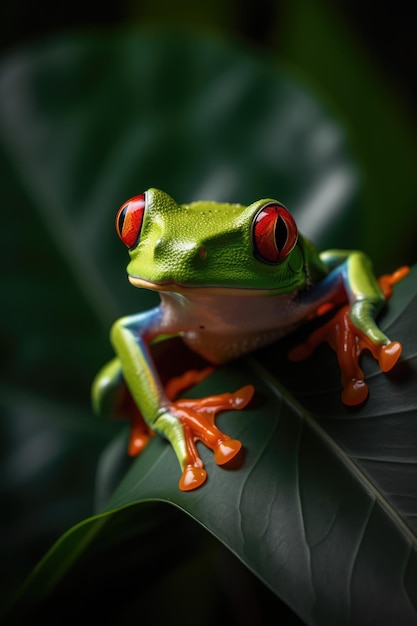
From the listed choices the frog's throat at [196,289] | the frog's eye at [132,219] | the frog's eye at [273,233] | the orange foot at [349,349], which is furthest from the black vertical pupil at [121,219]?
the orange foot at [349,349]

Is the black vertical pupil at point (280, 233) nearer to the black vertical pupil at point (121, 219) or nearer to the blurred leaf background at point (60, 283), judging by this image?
the black vertical pupil at point (121, 219)

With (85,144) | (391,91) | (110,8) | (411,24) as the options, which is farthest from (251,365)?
(110,8)

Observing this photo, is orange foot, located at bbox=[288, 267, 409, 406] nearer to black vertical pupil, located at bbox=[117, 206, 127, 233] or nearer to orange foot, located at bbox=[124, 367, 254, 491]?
orange foot, located at bbox=[124, 367, 254, 491]

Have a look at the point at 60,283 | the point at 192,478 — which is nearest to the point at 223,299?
the point at 192,478

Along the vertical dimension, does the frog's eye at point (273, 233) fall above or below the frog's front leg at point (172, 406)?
above

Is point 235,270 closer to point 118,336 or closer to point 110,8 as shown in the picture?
point 118,336
